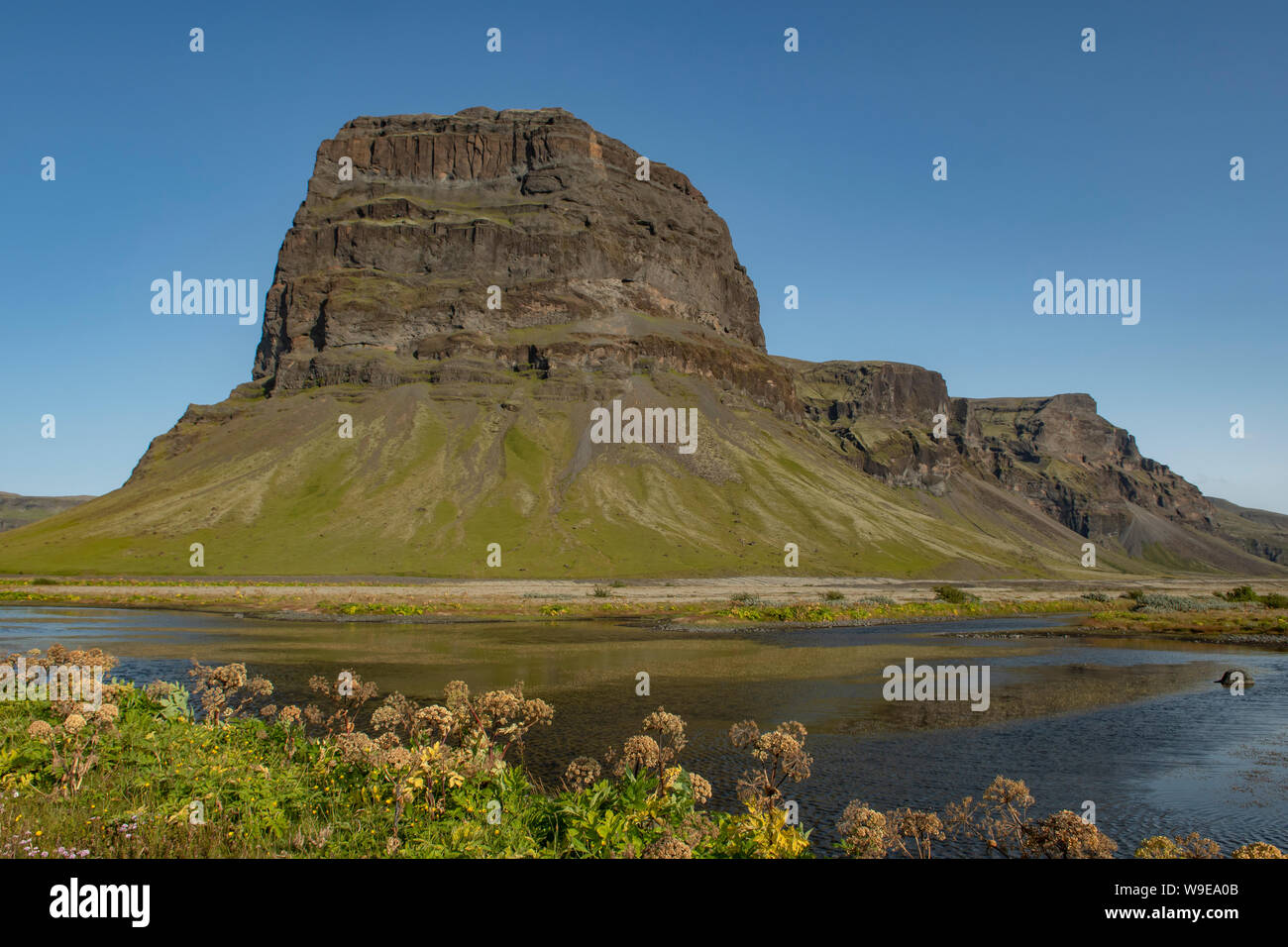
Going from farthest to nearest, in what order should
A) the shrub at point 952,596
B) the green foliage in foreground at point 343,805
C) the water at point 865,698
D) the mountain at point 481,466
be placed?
the mountain at point 481,466
the shrub at point 952,596
the water at point 865,698
the green foliage in foreground at point 343,805

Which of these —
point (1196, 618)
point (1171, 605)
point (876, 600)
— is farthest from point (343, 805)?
point (1171, 605)

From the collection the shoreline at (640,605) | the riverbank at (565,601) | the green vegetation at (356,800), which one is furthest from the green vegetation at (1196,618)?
the green vegetation at (356,800)

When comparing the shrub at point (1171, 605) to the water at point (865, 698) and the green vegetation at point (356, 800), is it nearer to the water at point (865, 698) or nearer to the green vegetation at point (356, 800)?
the water at point (865, 698)

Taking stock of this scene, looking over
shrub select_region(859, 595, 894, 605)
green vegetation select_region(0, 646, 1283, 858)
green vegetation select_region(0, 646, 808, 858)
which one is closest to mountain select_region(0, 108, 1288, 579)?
shrub select_region(859, 595, 894, 605)

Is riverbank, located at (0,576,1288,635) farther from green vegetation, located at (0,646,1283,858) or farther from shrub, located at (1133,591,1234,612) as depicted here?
green vegetation, located at (0,646,1283,858)

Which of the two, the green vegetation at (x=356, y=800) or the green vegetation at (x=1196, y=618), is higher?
the green vegetation at (x=356, y=800)

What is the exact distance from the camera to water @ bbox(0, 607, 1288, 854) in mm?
18812

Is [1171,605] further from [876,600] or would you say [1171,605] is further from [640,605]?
[640,605]

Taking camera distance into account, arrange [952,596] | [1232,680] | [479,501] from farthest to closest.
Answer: [479,501], [952,596], [1232,680]

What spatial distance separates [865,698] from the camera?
32.0m

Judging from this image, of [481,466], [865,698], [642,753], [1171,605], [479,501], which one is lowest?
[1171,605]

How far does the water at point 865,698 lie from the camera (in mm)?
18812

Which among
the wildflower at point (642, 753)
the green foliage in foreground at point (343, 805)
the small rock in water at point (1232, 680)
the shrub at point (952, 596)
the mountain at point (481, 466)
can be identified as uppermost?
the mountain at point (481, 466)

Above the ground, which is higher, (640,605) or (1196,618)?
(640,605)
